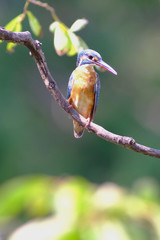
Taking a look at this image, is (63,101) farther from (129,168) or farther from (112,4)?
(112,4)

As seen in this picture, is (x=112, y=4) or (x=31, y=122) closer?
(x=31, y=122)

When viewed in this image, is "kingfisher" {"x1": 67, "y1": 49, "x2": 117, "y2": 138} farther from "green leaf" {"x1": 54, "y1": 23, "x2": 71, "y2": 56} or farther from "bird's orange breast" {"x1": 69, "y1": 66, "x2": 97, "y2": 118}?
"green leaf" {"x1": 54, "y1": 23, "x2": 71, "y2": 56}

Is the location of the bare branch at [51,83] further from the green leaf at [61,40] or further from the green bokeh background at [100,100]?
the green bokeh background at [100,100]

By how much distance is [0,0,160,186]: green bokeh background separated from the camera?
8789 mm

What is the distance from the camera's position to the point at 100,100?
9.21 metres

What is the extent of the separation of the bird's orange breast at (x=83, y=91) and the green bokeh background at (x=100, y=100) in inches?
203

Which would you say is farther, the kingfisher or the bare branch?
the kingfisher

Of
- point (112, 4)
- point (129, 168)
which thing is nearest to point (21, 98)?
point (129, 168)

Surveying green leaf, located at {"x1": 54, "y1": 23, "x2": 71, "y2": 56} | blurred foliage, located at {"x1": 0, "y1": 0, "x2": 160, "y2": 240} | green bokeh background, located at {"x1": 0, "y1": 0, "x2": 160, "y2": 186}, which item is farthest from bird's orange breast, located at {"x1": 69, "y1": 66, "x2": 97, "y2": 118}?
green bokeh background, located at {"x1": 0, "y1": 0, "x2": 160, "y2": 186}

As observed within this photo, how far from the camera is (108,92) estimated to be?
31.9 feet

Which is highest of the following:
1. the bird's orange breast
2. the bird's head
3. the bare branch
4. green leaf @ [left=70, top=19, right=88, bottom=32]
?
the bird's orange breast

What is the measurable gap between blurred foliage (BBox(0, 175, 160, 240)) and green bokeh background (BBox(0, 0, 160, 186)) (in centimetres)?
531

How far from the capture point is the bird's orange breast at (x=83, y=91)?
107 inches

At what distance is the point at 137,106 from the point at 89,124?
8378 mm
